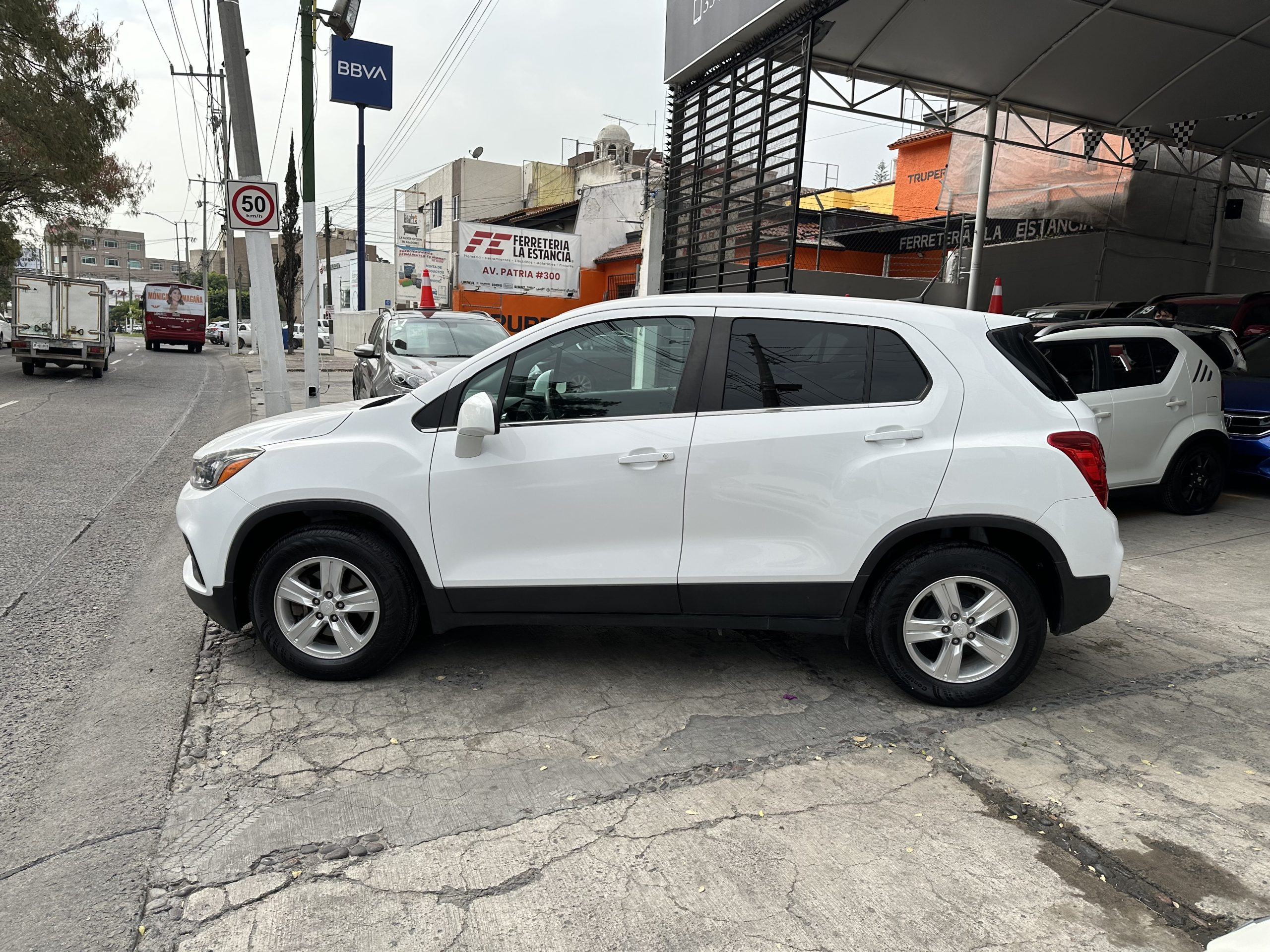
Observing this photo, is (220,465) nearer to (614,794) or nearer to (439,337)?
(614,794)

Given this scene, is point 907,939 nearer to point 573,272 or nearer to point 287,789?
point 287,789

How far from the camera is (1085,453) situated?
3.73 m

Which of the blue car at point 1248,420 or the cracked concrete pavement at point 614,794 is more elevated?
the blue car at point 1248,420

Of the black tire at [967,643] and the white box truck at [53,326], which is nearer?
the black tire at [967,643]

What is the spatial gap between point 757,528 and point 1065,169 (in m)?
19.7

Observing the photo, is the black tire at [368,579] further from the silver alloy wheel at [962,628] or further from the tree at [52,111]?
the tree at [52,111]

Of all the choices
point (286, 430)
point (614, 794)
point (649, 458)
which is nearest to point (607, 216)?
point (286, 430)

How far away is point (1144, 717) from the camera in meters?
3.89

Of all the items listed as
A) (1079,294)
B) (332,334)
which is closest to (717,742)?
(1079,294)

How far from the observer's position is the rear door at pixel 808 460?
3.73 meters

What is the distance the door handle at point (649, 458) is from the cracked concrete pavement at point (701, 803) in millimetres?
1080

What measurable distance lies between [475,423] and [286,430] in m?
1.01

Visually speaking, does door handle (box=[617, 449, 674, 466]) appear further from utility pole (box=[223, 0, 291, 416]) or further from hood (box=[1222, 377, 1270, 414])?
utility pole (box=[223, 0, 291, 416])

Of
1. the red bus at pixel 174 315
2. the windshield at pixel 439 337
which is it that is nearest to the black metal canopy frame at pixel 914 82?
the windshield at pixel 439 337
